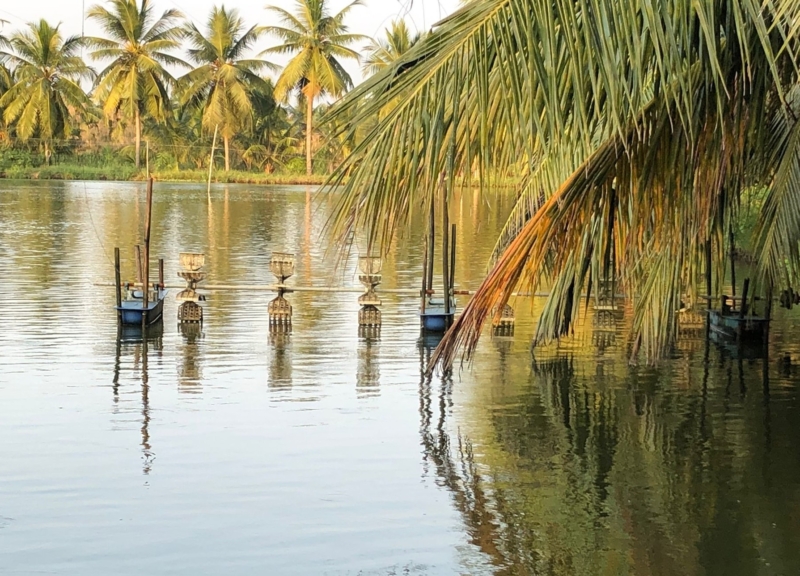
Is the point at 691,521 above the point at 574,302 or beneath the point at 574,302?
beneath

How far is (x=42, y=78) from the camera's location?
149ft

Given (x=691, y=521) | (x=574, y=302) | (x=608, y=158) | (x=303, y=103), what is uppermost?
(x=303, y=103)

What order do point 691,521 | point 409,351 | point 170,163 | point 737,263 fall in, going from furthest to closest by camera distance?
1. point 170,163
2. point 737,263
3. point 409,351
4. point 691,521

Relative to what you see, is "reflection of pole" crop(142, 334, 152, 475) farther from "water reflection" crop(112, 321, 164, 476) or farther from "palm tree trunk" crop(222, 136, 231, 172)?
"palm tree trunk" crop(222, 136, 231, 172)

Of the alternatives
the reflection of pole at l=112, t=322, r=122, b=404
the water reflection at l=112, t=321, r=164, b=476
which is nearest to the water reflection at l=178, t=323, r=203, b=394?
the water reflection at l=112, t=321, r=164, b=476

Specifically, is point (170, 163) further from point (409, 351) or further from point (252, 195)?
point (409, 351)

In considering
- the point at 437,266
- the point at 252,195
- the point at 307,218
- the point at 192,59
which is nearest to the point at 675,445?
the point at 437,266

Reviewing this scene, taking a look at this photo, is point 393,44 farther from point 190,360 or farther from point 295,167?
point 295,167

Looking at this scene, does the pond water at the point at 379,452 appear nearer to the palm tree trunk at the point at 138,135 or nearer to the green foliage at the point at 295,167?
the palm tree trunk at the point at 138,135

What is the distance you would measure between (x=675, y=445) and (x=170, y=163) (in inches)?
1856

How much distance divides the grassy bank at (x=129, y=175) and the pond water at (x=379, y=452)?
37.7m

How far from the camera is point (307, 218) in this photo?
3353 centimetres

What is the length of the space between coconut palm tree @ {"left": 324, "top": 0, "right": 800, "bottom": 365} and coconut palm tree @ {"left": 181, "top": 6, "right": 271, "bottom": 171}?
40.0m

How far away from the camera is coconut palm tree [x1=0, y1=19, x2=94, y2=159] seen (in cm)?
4472
